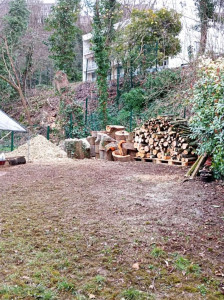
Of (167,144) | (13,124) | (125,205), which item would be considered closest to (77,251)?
(125,205)

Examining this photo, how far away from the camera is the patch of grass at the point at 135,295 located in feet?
6.79

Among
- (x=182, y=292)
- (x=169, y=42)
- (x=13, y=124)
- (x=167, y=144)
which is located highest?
(x=169, y=42)

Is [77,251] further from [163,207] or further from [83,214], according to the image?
[163,207]

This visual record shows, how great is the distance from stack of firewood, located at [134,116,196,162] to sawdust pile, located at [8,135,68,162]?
2394 millimetres

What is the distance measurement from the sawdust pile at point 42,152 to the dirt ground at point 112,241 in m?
4.03

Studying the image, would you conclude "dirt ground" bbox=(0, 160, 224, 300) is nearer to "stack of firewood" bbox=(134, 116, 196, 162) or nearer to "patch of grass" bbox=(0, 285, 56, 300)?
"patch of grass" bbox=(0, 285, 56, 300)

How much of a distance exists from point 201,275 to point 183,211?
1509 millimetres

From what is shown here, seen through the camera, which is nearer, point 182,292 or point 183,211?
point 182,292

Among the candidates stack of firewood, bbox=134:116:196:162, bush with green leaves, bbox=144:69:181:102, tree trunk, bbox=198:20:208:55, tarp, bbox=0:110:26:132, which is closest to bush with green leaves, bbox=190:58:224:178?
stack of firewood, bbox=134:116:196:162

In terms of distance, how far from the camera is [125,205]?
4125mm

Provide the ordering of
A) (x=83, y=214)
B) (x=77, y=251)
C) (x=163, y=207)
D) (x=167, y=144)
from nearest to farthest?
1. (x=77, y=251)
2. (x=83, y=214)
3. (x=163, y=207)
4. (x=167, y=144)

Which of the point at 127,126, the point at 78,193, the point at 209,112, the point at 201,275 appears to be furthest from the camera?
the point at 127,126

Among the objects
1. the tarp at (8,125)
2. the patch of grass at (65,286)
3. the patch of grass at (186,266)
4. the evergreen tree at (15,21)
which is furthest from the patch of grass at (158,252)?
the evergreen tree at (15,21)

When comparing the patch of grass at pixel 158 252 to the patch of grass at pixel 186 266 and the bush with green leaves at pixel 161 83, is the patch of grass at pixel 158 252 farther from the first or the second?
the bush with green leaves at pixel 161 83
